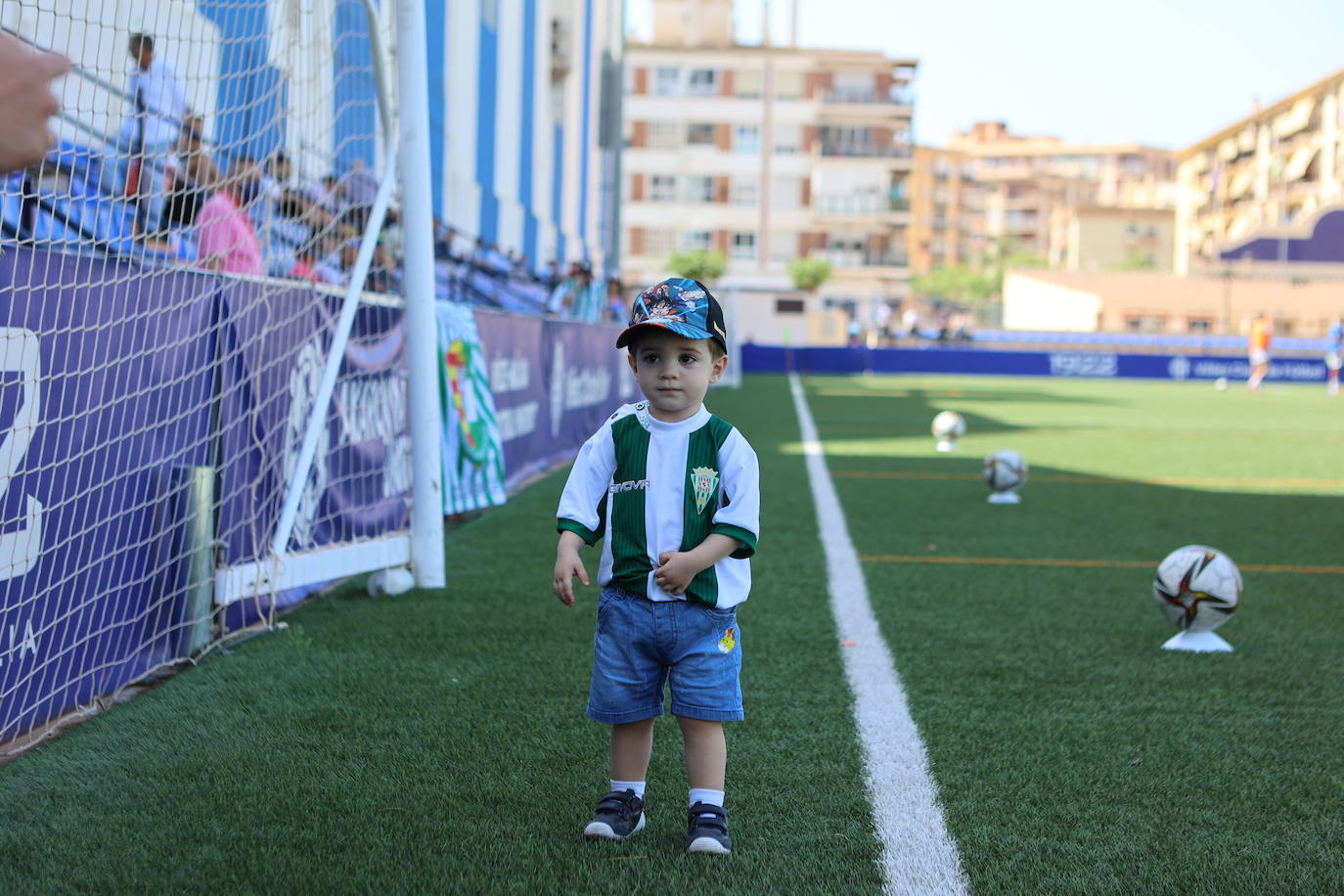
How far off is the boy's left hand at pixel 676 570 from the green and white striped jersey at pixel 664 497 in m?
0.06

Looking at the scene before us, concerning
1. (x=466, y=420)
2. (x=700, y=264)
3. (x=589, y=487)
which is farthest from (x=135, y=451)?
(x=700, y=264)

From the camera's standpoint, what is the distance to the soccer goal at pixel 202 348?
13.1ft

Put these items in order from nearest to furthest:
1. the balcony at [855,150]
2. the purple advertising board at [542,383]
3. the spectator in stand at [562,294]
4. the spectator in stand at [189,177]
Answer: the spectator in stand at [189,177], the purple advertising board at [542,383], the spectator in stand at [562,294], the balcony at [855,150]

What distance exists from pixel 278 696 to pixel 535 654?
99cm

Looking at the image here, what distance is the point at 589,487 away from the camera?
10.5ft

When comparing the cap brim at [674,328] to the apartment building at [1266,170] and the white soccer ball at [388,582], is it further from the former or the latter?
the apartment building at [1266,170]

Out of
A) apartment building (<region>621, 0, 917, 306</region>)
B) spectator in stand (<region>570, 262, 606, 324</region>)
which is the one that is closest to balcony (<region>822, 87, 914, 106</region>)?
apartment building (<region>621, 0, 917, 306</region>)

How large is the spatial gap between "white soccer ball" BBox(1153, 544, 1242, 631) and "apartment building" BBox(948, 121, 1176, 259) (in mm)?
125045

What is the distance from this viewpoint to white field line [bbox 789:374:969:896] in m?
3.00

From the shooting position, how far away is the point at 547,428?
40.2 feet

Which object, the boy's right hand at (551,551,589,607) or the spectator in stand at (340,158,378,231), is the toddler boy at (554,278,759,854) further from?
the spectator in stand at (340,158,378,231)

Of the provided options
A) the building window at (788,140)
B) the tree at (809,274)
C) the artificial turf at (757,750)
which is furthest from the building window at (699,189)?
the artificial turf at (757,750)

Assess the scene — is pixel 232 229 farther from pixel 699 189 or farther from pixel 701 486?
pixel 699 189

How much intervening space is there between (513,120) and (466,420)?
517 inches
